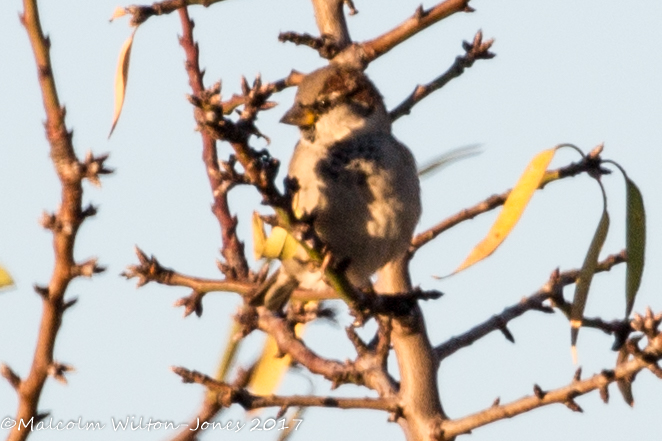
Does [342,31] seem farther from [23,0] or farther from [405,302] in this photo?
[23,0]

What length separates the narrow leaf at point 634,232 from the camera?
2.90 metres

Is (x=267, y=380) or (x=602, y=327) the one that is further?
(x=267, y=380)

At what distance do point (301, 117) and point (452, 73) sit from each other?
0.74 metres

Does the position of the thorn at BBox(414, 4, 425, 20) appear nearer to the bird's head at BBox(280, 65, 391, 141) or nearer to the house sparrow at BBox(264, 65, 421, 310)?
the house sparrow at BBox(264, 65, 421, 310)

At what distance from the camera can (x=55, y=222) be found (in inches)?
85.2

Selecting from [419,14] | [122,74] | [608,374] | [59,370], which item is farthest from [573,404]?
[122,74]

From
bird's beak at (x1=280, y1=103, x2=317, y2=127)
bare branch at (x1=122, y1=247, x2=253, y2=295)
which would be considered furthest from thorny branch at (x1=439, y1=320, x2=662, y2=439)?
bird's beak at (x1=280, y1=103, x2=317, y2=127)

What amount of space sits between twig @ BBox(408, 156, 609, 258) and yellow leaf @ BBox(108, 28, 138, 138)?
42.9 inches

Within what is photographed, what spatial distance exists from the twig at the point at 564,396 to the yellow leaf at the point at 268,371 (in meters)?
0.66

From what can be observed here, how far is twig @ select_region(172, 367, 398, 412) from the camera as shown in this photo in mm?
2824

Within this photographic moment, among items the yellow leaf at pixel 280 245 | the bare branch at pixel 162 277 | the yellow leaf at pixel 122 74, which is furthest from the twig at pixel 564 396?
the yellow leaf at pixel 122 74

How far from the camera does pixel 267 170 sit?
2279 millimetres

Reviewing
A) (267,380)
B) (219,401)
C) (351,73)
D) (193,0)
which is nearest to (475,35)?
(351,73)

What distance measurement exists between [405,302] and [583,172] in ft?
2.16
